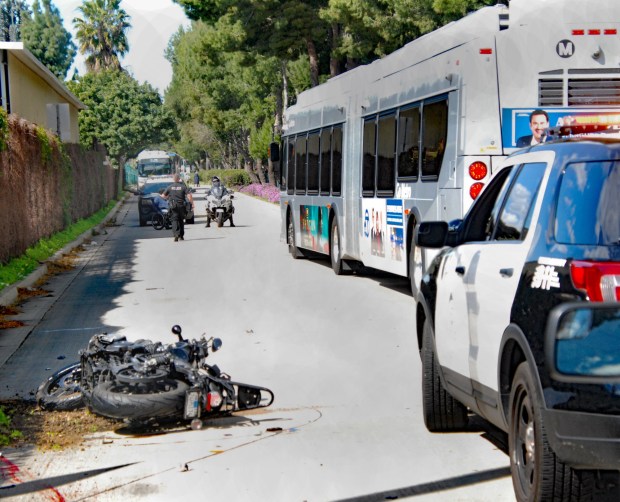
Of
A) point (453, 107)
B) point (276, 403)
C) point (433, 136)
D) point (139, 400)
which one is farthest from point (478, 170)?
point (139, 400)

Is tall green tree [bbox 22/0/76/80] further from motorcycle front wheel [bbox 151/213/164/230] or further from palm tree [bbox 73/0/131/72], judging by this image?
motorcycle front wheel [bbox 151/213/164/230]

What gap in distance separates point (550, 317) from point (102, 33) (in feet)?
345

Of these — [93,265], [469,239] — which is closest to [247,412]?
[469,239]

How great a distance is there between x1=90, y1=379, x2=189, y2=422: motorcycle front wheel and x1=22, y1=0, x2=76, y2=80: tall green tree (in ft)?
415

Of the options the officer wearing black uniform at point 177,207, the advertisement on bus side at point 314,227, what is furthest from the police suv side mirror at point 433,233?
the officer wearing black uniform at point 177,207

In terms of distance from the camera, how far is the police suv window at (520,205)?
5.95 metres

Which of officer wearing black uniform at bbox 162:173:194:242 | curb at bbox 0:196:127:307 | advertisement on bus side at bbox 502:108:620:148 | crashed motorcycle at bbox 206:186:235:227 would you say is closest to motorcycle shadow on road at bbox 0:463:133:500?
advertisement on bus side at bbox 502:108:620:148

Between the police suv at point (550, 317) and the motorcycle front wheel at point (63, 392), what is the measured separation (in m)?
3.17

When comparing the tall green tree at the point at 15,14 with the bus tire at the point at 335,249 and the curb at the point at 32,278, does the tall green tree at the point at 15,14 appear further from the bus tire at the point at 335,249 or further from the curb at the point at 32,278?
the bus tire at the point at 335,249

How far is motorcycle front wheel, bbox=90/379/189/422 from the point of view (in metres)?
7.77

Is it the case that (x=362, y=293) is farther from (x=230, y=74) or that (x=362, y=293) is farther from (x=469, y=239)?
(x=230, y=74)

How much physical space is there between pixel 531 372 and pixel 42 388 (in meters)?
4.75

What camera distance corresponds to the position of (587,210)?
5266 millimetres

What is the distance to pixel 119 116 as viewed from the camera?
80.9 meters
